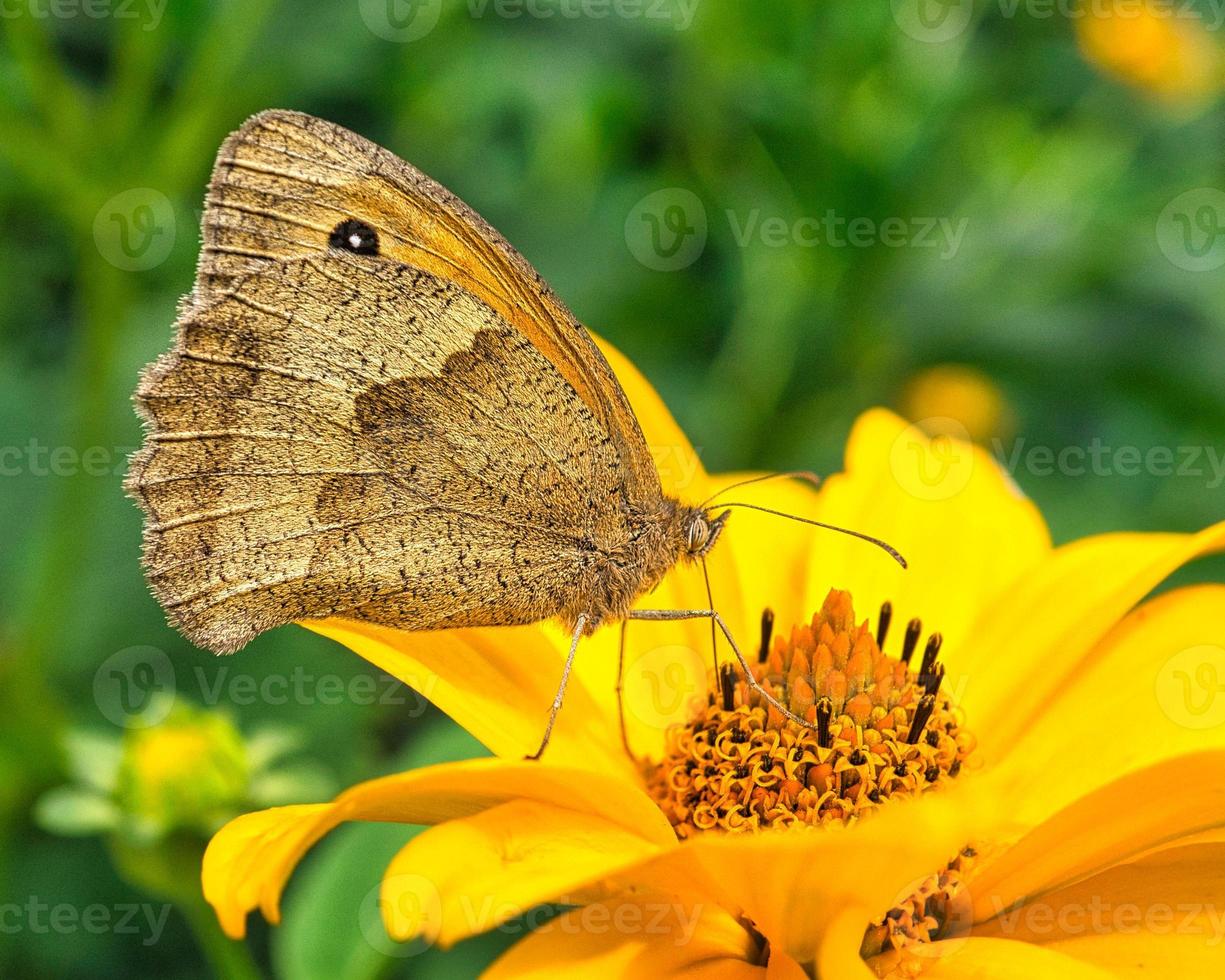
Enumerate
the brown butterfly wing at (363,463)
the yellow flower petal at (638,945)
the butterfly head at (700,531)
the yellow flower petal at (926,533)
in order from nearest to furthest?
the yellow flower petal at (638,945) → the brown butterfly wing at (363,463) → the butterfly head at (700,531) → the yellow flower petal at (926,533)

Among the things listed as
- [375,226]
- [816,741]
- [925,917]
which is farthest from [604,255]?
[925,917]

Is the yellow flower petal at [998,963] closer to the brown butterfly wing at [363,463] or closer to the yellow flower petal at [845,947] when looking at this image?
the yellow flower petal at [845,947]

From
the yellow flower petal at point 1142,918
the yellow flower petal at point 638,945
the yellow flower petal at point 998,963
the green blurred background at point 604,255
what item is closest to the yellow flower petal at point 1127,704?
the yellow flower petal at point 1142,918

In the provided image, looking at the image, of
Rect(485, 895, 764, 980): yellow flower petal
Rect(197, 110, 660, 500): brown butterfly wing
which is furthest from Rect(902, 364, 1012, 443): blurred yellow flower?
Rect(485, 895, 764, 980): yellow flower petal

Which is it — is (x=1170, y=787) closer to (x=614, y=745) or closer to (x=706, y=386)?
(x=614, y=745)

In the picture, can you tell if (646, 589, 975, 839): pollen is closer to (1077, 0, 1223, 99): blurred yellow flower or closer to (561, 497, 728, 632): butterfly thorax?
(561, 497, 728, 632): butterfly thorax

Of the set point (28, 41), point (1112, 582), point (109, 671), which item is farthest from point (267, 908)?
point (28, 41)

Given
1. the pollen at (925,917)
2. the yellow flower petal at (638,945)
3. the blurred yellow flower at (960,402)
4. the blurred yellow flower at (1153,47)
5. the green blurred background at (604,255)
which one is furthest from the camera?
the blurred yellow flower at (1153,47)
